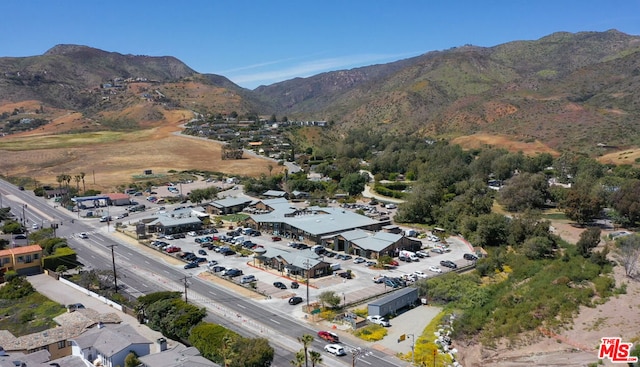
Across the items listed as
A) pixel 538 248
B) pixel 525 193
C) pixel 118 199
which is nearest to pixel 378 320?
pixel 538 248

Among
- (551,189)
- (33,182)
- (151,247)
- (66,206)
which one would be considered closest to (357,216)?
(151,247)

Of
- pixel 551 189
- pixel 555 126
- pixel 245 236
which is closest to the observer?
pixel 245 236

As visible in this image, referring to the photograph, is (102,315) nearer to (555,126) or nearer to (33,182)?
(33,182)

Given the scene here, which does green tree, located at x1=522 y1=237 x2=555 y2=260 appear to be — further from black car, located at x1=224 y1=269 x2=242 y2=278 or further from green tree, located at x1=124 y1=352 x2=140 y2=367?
green tree, located at x1=124 y1=352 x2=140 y2=367

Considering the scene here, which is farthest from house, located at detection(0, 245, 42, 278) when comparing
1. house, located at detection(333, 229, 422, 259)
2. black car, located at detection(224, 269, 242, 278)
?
house, located at detection(333, 229, 422, 259)

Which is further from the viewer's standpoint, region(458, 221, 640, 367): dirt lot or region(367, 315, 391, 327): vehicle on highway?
region(367, 315, 391, 327): vehicle on highway

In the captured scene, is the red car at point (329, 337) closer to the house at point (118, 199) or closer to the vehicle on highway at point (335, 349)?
the vehicle on highway at point (335, 349)
